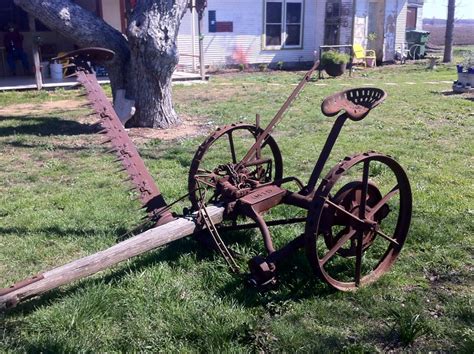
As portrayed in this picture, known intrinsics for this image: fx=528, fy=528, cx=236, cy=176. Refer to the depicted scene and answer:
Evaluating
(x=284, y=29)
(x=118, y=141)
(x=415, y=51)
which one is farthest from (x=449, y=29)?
(x=118, y=141)

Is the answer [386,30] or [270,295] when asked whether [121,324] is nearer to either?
[270,295]

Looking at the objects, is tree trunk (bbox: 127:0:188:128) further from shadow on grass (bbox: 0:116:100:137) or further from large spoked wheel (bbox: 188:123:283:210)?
large spoked wheel (bbox: 188:123:283:210)

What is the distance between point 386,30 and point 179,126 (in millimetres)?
14302

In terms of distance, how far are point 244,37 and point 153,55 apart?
429 inches

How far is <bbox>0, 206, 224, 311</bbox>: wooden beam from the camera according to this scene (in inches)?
109

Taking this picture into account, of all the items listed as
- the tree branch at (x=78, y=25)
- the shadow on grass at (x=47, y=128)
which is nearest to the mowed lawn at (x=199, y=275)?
the shadow on grass at (x=47, y=128)

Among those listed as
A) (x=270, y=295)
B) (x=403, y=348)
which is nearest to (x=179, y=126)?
(x=270, y=295)

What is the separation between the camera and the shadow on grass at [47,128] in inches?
338

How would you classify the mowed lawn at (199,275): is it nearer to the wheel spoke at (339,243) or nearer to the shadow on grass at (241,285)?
the shadow on grass at (241,285)

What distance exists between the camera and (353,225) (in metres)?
3.50

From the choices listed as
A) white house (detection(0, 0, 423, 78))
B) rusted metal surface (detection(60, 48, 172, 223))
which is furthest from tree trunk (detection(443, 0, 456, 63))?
rusted metal surface (detection(60, 48, 172, 223))

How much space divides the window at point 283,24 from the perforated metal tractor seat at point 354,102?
15.9 meters

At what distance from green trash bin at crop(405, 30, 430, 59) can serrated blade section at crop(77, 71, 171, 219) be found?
21339mm

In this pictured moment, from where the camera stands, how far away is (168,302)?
3.41 metres
